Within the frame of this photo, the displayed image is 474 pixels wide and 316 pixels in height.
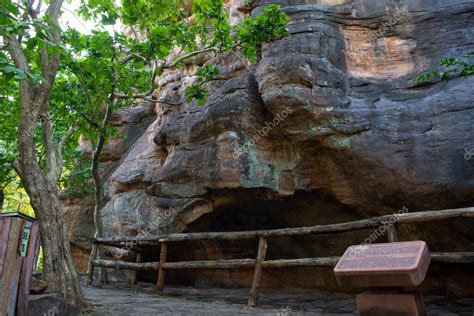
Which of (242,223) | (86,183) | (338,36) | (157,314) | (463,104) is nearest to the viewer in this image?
(157,314)

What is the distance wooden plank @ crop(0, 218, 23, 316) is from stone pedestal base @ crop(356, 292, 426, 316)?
317 centimetres

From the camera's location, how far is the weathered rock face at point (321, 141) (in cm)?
663

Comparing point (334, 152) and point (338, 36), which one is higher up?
point (338, 36)

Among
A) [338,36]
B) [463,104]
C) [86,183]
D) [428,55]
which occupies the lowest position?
[86,183]

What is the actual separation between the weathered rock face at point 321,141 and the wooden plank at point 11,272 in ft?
14.5

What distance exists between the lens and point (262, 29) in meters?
6.81

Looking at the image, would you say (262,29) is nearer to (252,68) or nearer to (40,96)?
(252,68)

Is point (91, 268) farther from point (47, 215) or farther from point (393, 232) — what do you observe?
point (393, 232)

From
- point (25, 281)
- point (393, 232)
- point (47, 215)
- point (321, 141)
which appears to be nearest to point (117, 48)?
point (47, 215)

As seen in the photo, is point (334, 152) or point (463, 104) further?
point (334, 152)

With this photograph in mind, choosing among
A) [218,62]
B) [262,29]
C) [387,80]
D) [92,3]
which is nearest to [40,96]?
[92,3]

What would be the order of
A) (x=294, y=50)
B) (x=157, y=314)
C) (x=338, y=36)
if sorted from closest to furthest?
(x=157, y=314) → (x=294, y=50) → (x=338, y=36)

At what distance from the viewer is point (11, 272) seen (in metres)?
3.50

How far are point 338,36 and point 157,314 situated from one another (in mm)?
6479
